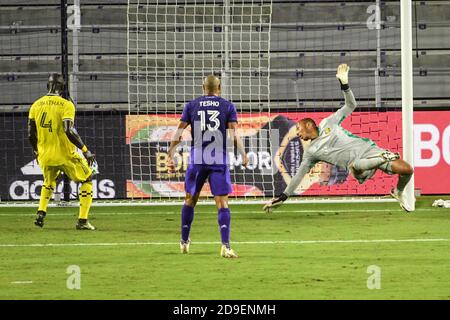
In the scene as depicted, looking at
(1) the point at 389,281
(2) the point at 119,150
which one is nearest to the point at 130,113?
(2) the point at 119,150

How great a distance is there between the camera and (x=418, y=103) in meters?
25.0

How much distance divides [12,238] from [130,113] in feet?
22.9

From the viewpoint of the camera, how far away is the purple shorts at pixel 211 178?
1282 centimetres

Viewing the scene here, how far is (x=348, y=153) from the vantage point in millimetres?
15234

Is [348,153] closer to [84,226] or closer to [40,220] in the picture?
[84,226]

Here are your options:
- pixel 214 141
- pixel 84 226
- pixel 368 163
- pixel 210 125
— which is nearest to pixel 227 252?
pixel 214 141

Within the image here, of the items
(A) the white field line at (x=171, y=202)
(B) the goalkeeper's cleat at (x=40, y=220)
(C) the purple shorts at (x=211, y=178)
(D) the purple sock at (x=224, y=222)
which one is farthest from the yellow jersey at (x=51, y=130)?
(D) the purple sock at (x=224, y=222)

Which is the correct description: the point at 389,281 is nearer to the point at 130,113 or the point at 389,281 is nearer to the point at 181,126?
the point at 181,126

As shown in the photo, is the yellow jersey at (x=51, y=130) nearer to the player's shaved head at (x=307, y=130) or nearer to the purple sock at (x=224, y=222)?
the player's shaved head at (x=307, y=130)

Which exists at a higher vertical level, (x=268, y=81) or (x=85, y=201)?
(x=268, y=81)

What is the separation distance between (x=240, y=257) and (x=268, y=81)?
9031 mm

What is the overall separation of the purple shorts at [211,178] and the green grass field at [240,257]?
0.78m

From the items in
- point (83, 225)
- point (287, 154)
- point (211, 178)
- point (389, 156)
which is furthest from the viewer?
point (287, 154)

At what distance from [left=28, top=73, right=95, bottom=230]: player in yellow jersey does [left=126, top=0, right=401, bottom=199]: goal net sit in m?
3.61
